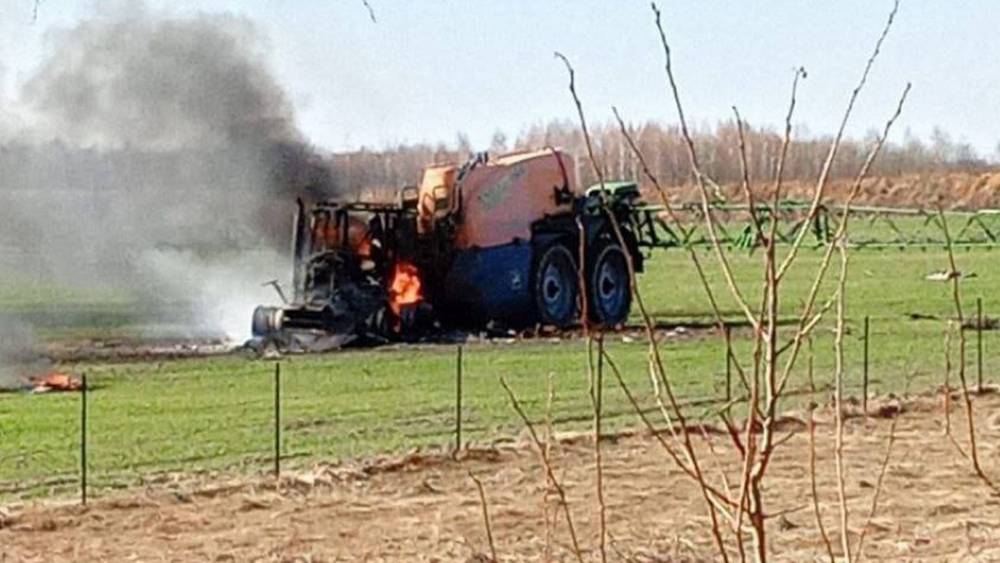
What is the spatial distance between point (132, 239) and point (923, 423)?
2555cm

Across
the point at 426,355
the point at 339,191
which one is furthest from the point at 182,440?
the point at 339,191

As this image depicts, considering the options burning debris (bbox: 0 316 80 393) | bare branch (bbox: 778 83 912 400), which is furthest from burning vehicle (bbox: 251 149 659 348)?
bare branch (bbox: 778 83 912 400)

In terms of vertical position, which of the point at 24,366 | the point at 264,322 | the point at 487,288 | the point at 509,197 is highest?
the point at 509,197

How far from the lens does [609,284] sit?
1345 inches

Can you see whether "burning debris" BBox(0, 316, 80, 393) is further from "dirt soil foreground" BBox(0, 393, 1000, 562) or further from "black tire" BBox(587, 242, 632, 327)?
"black tire" BBox(587, 242, 632, 327)

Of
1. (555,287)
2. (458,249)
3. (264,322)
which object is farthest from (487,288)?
(264,322)

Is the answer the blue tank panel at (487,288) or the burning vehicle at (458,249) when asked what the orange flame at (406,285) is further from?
the blue tank panel at (487,288)

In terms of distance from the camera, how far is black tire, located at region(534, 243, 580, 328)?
107ft

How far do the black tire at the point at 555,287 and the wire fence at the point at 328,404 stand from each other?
2.61 m

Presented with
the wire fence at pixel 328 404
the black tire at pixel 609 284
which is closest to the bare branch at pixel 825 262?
the wire fence at pixel 328 404

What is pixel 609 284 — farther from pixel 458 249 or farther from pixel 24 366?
pixel 24 366

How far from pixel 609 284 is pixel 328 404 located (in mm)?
13726

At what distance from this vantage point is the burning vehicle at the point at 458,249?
1220 inches

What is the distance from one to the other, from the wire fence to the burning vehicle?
7.67 feet
